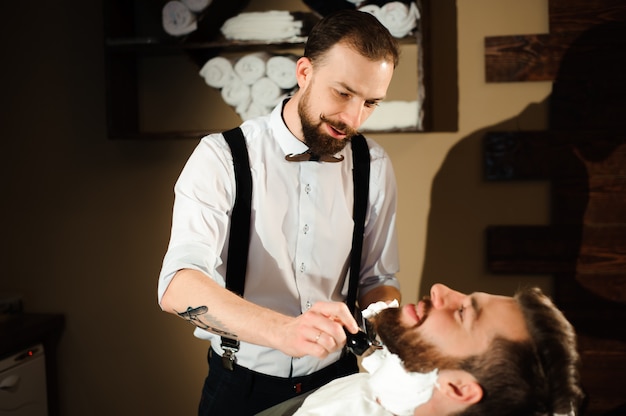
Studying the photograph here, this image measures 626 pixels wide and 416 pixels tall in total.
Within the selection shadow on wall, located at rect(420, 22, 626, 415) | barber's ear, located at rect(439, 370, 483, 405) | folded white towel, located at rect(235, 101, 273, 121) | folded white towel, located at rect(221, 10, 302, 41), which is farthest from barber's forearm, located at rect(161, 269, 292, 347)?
shadow on wall, located at rect(420, 22, 626, 415)

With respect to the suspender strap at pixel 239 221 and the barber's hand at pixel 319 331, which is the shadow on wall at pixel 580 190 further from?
the barber's hand at pixel 319 331

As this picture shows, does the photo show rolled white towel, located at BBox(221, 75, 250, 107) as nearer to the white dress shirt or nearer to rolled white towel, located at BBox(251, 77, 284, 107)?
rolled white towel, located at BBox(251, 77, 284, 107)

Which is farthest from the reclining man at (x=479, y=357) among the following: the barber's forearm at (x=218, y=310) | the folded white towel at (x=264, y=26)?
the folded white towel at (x=264, y=26)

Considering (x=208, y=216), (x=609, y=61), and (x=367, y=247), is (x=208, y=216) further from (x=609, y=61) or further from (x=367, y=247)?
(x=609, y=61)

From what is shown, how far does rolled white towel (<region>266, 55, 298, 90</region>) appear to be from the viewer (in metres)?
2.51

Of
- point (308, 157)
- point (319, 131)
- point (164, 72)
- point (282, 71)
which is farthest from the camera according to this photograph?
point (164, 72)

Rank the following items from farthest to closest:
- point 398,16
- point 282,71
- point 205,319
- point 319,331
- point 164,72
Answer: point 164,72 → point 282,71 → point 398,16 → point 205,319 → point 319,331

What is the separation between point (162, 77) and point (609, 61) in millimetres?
2001

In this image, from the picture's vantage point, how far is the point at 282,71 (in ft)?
8.25

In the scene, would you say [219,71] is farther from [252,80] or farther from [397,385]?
[397,385]

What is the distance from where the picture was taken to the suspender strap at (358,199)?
1.96 meters

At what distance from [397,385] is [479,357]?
0.20 m

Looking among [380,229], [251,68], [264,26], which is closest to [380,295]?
[380,229]

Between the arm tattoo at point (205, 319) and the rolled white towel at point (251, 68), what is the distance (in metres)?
1.32
